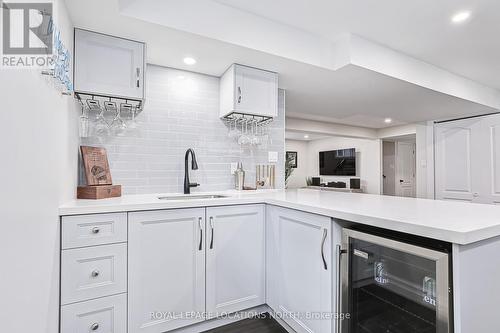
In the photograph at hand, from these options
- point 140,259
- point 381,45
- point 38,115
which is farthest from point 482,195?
point 38,115

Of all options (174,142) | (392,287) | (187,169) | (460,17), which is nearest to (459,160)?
(460,17)

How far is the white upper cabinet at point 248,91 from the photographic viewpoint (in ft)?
7.30

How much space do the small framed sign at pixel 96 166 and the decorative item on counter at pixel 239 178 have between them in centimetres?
111

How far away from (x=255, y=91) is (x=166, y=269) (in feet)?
5.35

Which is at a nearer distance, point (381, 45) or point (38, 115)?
point (38, 115)

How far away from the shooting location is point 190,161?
2348 mm

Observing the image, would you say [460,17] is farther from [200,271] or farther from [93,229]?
[93,229]

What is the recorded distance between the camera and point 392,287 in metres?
1.17

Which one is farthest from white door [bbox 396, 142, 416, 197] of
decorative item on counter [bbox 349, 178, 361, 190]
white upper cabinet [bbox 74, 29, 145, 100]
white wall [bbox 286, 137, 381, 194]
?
white upper cabinet [bbox 74, 29, 145, 100]

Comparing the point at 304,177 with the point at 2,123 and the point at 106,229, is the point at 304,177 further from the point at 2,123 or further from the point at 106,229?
the point at 2,123

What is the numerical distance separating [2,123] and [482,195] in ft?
16.9

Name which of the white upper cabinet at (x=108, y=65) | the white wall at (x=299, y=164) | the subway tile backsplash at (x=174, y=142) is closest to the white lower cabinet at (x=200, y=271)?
the subway tile backsplash at (x=174, y=142)

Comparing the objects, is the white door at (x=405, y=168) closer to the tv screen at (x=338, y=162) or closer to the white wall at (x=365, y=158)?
the white wall at (x=365, y=158)

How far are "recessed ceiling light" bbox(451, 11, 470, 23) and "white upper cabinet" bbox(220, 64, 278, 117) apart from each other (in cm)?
142
